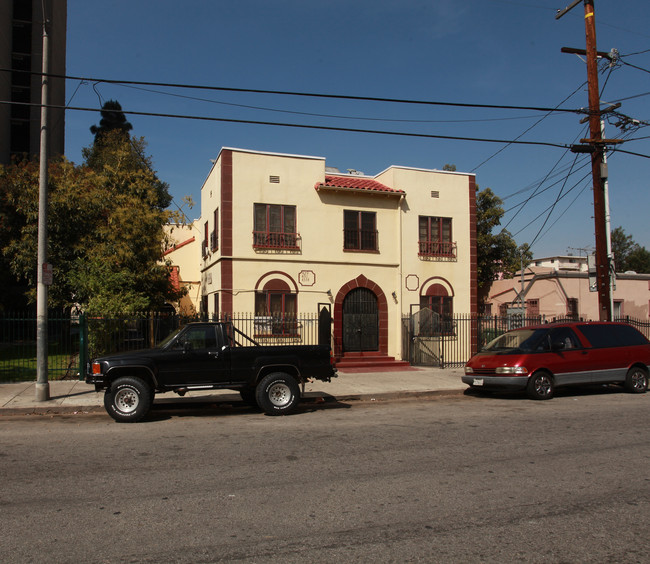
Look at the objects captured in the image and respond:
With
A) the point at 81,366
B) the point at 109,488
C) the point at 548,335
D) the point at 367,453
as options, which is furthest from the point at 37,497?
the point at 548,335

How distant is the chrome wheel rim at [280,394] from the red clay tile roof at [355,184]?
381 inches

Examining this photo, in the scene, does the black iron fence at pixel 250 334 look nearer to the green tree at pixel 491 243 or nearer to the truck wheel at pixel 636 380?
the truck wheel at pixel 636 380

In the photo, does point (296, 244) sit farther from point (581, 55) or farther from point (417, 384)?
point (581, 55)

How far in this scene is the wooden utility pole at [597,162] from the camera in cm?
1541

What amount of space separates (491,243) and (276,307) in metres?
19.1

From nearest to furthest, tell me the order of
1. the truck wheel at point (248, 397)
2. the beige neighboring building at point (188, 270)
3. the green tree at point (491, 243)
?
the truck wheel at point (248, 397) < the beige neighboring building at point (188, 270) < the green tree at point (491, 243)

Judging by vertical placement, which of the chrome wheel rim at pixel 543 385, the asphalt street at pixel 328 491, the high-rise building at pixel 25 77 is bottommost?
the asphalt street at pixel 328 491

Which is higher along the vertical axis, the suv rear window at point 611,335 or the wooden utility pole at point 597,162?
the wooden utility pole at point 597,162

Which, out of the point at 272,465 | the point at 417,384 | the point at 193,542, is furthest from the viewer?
the point at 417,384

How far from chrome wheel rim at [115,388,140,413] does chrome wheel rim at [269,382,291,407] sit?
7.88 ft

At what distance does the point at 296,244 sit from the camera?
720 inches

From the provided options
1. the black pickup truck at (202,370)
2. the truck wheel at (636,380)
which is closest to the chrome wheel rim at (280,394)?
the black pickup truck at (202,370)

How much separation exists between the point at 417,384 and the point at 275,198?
7948 millimetres

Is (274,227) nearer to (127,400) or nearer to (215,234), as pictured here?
(215,234)
